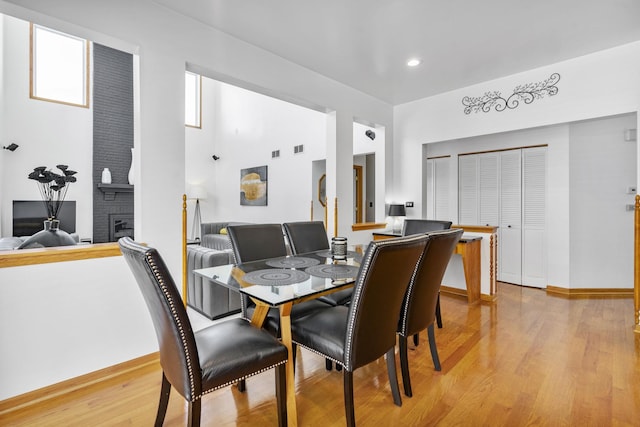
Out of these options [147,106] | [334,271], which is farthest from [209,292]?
[147,106]

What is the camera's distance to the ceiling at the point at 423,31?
246cm

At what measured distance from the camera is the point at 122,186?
19.1 ft

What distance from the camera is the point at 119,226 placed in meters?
5.89

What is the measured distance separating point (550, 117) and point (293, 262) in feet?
10.7

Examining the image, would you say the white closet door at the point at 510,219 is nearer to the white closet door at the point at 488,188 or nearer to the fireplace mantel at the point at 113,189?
the white closet door at the point at 488,188

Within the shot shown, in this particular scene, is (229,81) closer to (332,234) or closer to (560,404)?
(332,234)

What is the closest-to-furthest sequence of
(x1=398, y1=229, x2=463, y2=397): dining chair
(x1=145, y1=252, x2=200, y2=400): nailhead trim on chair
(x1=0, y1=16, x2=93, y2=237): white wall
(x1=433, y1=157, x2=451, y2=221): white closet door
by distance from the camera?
(x1=145, y1=252, x2=200, y2=400): nailhead trim on chair < (x1=398, y1=229, x2=463, y2=397): dining chair < (x1=0, y1=16, x2=93, y2=237): white wall < (x1=433, y1=157, x2=451, y2=221): white closet door

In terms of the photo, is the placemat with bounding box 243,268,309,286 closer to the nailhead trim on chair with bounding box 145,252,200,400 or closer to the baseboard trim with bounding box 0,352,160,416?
the nailhead trim on chair with bounding box 145,252,200,400

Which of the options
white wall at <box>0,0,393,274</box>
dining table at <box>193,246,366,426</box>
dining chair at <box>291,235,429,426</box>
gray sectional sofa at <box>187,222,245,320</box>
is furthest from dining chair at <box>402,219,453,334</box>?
white wall at <box>0,0,393,274</box>

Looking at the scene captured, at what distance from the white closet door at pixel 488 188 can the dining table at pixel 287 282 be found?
126 inches

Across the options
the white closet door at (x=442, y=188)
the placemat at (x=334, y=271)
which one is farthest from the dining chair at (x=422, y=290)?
the white closet door at (x=442, y=188)

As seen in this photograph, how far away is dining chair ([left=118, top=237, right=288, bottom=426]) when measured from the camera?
124 cm

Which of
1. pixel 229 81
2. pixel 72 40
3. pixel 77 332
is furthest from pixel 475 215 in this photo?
pixel 72 40

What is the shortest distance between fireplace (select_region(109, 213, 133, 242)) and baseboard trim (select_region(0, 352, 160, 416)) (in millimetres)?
4136
